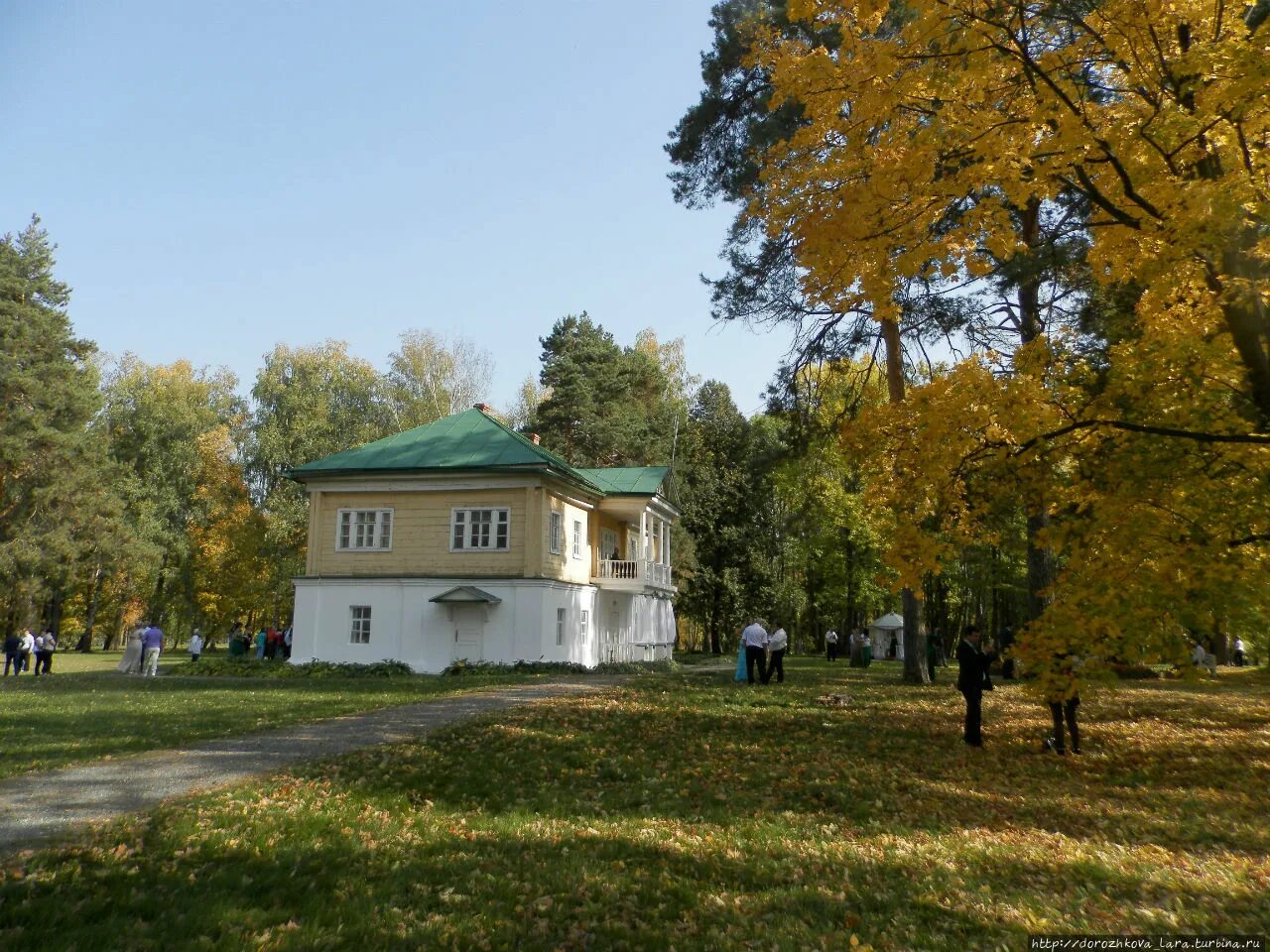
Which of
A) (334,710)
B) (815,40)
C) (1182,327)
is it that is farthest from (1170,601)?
(815,40)

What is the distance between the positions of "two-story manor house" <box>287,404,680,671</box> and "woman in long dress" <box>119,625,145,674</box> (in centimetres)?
448

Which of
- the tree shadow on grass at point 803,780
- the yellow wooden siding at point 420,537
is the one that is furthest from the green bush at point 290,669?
the tree shadow on grass at point 803,780

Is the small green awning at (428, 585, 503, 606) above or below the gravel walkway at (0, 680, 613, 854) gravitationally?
above

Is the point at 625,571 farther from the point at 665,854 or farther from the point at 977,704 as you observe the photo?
the point at 665,854

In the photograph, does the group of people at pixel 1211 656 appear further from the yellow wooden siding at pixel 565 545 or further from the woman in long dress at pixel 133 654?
the woman in long dress at pixel 133 654

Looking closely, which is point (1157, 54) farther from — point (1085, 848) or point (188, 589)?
point (188, 589)

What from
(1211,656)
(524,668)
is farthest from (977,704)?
(1211,656)

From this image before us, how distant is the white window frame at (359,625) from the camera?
29078mm

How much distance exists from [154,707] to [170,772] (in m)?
7.97

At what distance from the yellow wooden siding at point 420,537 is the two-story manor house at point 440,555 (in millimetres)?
33

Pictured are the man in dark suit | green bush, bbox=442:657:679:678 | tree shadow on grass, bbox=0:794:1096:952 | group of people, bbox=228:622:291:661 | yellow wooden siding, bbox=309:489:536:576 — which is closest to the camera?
tree shadow on grass, bbox=0:794:1096:952

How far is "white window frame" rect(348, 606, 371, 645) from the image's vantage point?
2908cm

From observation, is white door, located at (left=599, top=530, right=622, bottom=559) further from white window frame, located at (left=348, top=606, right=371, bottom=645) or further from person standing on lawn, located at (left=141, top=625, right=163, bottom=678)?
person standing on lawn, located at (left=141, top=625, right=163, bottom=678)

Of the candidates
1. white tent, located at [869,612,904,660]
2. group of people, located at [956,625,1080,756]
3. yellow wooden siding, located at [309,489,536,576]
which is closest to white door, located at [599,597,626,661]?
yellow wooden siding, located at [309,489,536,576]
